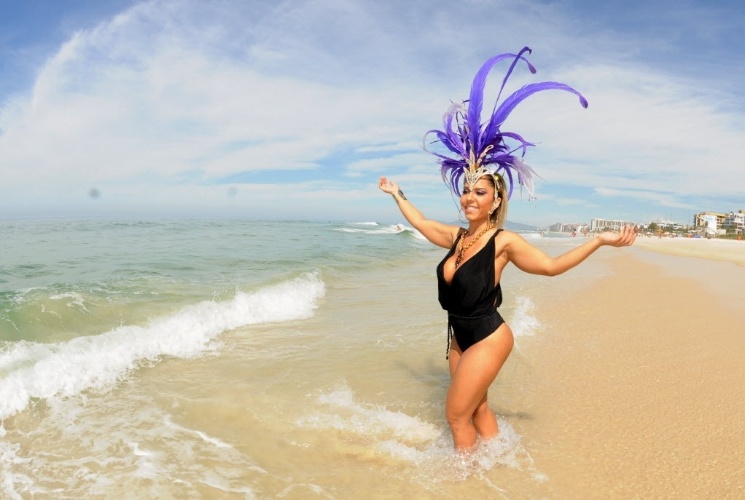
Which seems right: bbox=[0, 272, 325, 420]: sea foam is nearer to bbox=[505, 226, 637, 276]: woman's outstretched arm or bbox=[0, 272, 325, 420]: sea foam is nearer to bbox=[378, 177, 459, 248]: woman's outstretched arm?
bbox=[378, 177, 459, 248]: woman's outstretched arm

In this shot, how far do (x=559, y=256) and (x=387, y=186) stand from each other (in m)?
1.87

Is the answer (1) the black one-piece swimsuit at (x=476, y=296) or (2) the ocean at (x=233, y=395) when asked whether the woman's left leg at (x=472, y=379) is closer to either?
(1) the black one-piece swimsuit at (x=476, y=296)

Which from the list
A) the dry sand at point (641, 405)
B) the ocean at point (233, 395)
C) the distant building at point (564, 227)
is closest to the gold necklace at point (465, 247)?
the ocean at point (233, 395)

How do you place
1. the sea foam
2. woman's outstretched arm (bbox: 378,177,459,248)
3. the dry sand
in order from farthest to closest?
1. the sea foam
2. woman's outstretched arm (bbox: 378,177,459,248)
3. the dry sand

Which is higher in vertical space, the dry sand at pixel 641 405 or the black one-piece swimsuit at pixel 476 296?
the black one-piece swimsuit at pixel 476 296

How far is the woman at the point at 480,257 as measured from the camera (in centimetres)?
342

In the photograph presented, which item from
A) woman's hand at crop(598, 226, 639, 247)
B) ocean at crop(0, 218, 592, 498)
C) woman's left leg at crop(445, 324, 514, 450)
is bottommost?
ocean at crop(0, 218, 592, 498)

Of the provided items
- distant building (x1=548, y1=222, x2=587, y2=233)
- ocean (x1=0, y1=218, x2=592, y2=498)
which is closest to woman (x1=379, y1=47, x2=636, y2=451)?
ocean (x1=0, y1=218, x2=592, y2=498)

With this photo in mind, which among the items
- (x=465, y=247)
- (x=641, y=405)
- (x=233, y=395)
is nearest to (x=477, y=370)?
(x=465, y=247)

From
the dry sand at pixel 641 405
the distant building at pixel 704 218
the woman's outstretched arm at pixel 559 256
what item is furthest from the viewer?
the distant building at pixel 704 218

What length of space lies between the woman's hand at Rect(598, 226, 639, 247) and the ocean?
6.06 feet

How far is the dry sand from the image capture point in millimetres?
3527

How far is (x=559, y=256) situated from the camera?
3125mm

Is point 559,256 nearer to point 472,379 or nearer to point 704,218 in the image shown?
point 472,379
